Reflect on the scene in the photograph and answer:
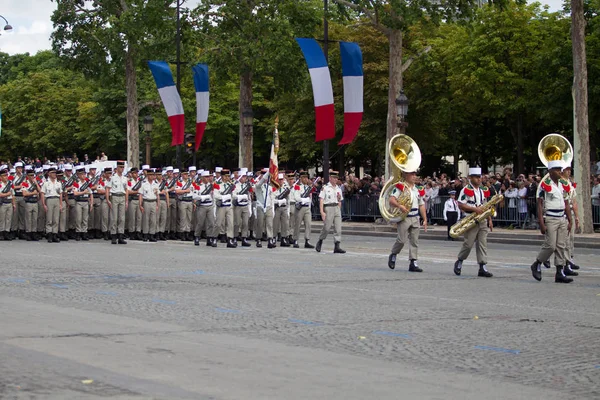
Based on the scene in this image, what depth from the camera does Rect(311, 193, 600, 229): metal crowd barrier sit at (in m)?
33.5

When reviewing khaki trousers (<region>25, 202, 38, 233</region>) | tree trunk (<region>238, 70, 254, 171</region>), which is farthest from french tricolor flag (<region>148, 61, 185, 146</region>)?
khaki trousers (<region>25, 202, 38, 233</region>)

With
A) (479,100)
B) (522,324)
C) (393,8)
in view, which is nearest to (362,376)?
(522,324)

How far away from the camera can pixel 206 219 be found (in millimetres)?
28094

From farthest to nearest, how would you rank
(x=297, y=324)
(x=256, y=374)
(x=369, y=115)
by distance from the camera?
(x=369, y=115) < (x=297, y=324) < (x=256, y=374)

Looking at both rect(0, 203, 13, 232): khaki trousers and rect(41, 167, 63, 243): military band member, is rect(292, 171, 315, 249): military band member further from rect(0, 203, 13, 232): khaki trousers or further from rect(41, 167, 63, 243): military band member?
rect(0, 203, 13, 232): khaki trousers

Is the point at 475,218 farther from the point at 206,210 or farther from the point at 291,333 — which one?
the point at 206,210

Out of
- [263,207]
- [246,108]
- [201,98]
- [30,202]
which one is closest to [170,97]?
[201,98]

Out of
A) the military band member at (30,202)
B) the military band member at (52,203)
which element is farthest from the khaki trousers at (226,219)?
the military band member at (30,202)

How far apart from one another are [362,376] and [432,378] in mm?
540

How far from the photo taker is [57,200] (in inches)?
1142

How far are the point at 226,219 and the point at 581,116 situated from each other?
11.3 m

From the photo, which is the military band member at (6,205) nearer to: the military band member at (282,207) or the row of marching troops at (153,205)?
the row of marching troops at (153,205)

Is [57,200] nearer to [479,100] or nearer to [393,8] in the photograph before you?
[393,8]

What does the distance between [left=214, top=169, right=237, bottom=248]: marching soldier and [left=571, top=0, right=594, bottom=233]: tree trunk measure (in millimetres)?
10585
